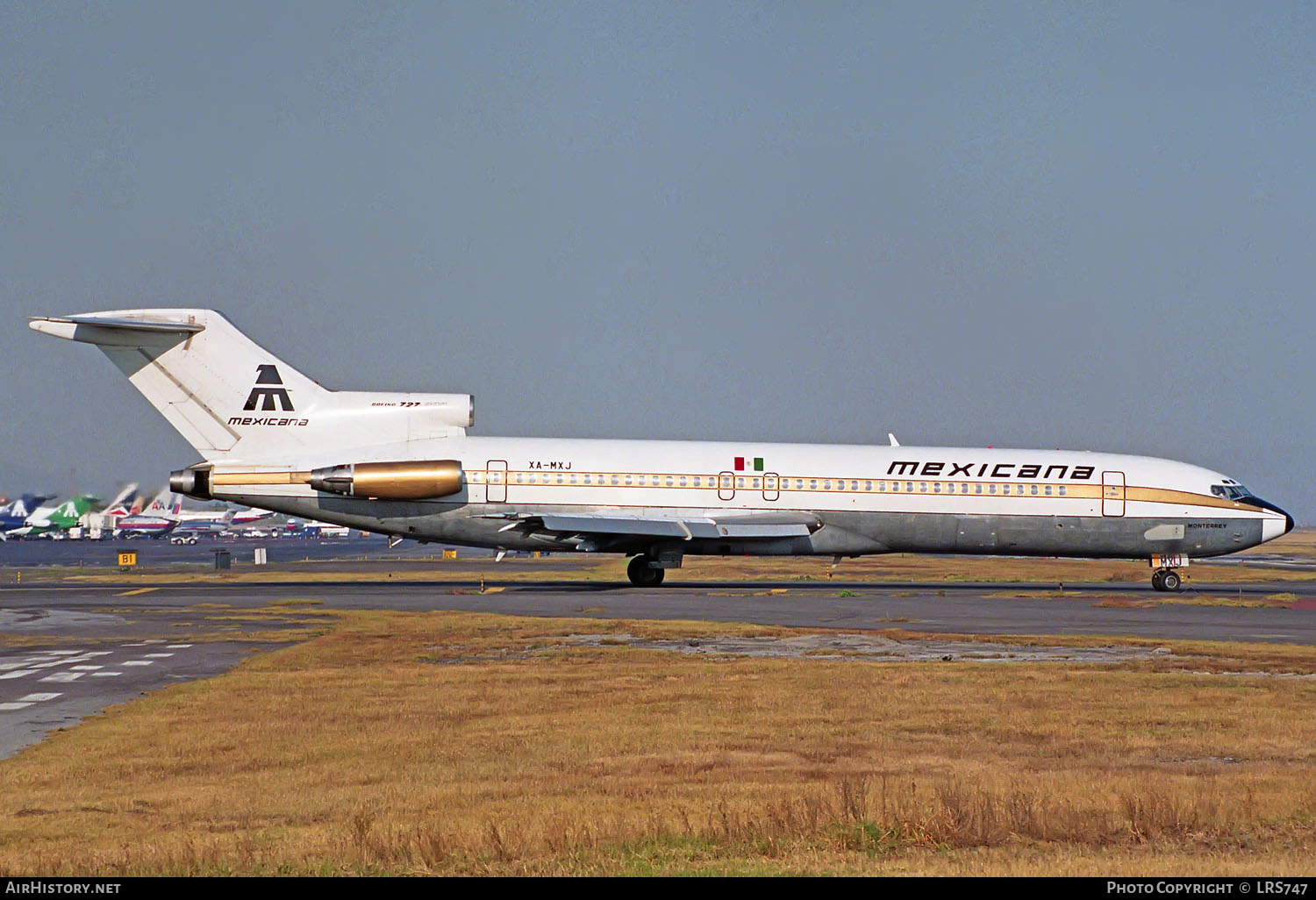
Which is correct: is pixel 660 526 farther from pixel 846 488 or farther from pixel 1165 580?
pixel 1165 580

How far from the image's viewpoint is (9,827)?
9.97m

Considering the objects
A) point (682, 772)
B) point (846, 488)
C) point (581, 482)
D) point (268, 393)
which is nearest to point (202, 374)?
point (268, 393)

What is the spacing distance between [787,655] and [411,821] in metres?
12.6

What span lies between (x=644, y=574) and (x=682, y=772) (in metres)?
30.6

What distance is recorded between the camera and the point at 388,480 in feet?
132

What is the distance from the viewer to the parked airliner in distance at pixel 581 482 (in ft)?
134

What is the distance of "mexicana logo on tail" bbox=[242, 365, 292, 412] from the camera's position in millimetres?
41188

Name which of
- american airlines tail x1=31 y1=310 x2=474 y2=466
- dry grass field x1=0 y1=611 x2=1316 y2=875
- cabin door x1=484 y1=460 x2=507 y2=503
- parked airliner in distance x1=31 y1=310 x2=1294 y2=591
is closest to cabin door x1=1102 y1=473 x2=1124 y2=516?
parked airliner in distance x1=31 y1=310 x2=1294 y2=591

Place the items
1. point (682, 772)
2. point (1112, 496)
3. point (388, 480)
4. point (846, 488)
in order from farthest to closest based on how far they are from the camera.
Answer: point (1112, 496)
point (846, 488)
point (388, 480)
point (682, 772)

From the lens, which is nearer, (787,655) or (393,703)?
(393,703)

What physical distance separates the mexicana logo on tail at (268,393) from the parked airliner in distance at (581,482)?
0.04 meters

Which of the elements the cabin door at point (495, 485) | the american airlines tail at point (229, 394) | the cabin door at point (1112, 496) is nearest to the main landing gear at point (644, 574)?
the cabin door at point (495, 485)

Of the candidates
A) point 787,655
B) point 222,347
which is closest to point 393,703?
point 787,655
